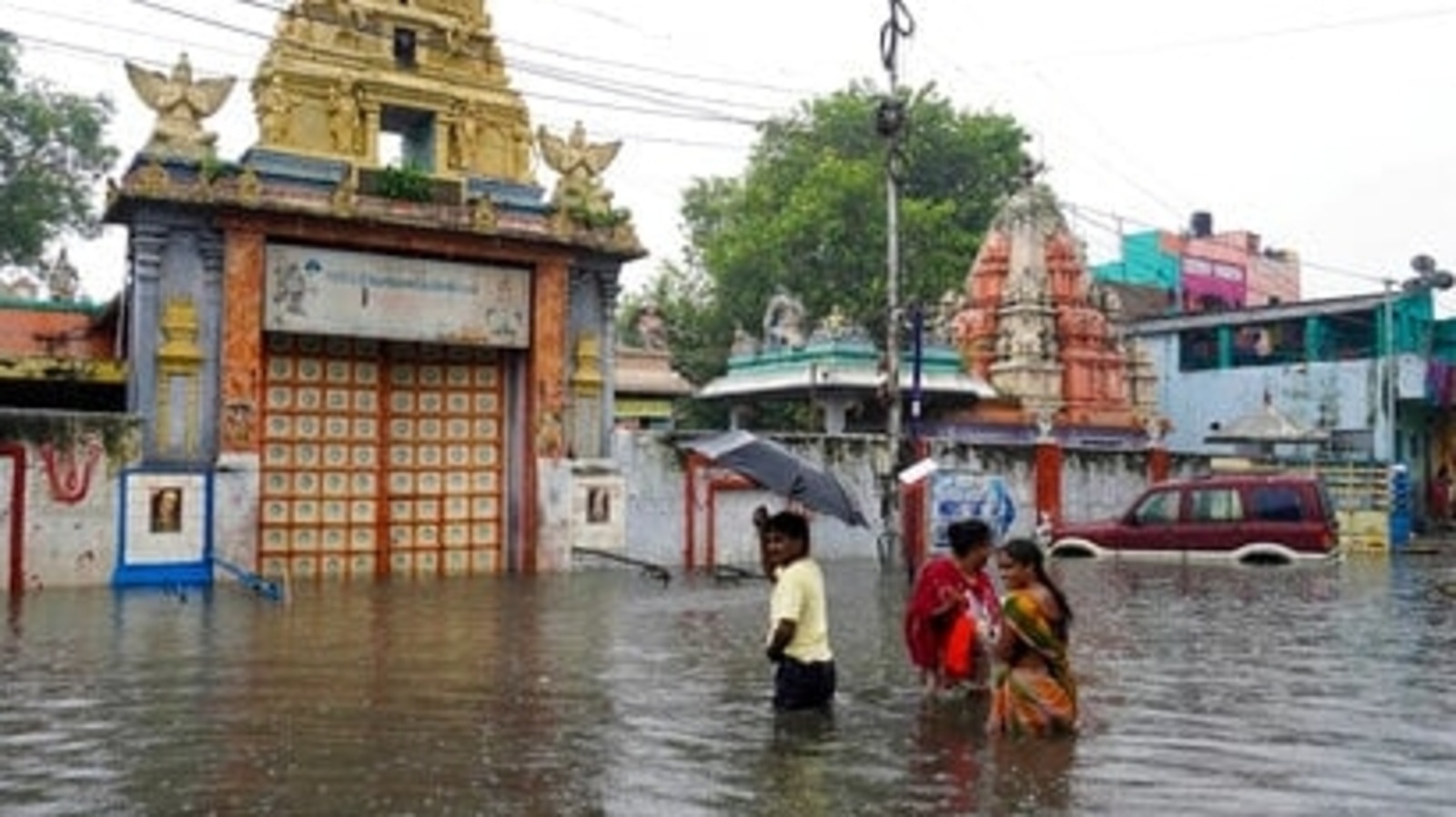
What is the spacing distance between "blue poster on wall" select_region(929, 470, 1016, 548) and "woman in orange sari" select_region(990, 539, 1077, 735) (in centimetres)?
1761

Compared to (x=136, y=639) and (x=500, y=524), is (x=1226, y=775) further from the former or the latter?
(x=500, y=524)

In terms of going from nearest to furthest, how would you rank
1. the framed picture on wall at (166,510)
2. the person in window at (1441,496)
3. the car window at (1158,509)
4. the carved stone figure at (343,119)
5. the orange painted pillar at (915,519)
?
the framed picture on wall at (166,510), the carved stone figure at (343,119), the car window at (1158,509), the orange painted pillar at (915,519), the person in window at (1441,496)

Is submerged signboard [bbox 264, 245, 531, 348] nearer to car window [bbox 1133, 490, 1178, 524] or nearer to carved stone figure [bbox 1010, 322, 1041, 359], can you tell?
car window [bbox 1133, 490, 1178, 524]

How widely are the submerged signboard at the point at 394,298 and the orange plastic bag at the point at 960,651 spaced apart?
14881 mm

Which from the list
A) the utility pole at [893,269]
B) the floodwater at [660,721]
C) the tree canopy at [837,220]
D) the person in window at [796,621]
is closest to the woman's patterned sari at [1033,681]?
the floodwater at [660,721]

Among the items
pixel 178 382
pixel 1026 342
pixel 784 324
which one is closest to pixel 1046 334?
pixel 1026 342

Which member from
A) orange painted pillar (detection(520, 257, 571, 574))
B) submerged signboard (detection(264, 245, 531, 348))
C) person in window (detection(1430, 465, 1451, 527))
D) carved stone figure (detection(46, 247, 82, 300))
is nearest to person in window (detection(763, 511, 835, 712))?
submerged signboard (detection(264, 245, 531, 348))

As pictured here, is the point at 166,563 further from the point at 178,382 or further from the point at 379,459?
the point at 379,459

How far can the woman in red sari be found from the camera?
9570 millimetres

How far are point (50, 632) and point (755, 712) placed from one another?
26.7 feet

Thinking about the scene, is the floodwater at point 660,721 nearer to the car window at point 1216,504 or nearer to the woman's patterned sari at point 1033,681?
the woman's patterned sari at point 1033,681

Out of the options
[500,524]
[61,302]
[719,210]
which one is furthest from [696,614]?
[719,210]

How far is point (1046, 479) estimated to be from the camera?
31219mm

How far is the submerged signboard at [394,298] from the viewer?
22.3 metres
